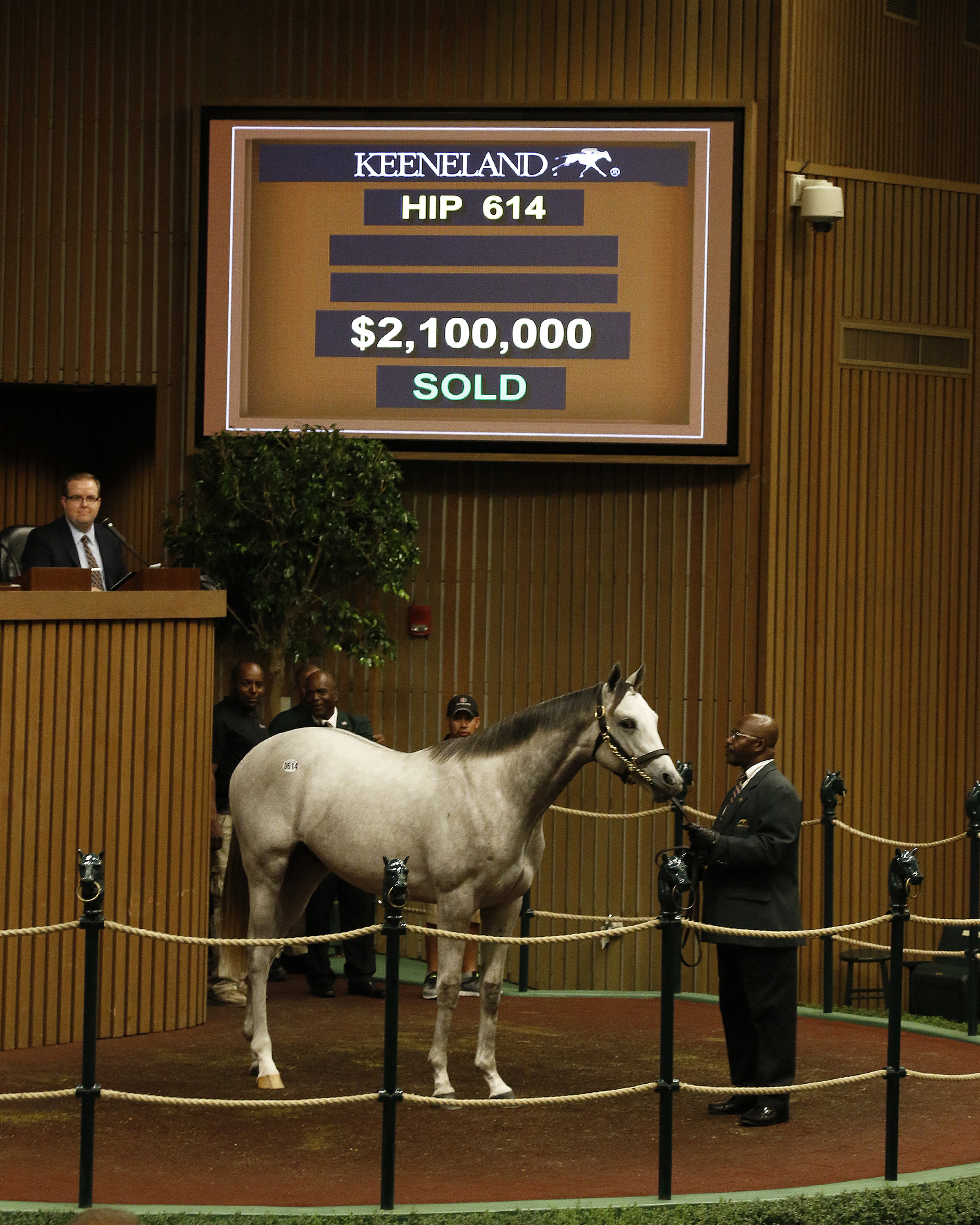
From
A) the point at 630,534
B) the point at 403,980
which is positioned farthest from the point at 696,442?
the point at 403,980

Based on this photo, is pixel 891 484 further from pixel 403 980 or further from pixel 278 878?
pixel 278 878

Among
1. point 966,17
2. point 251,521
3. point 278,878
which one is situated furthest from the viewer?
point 966,17

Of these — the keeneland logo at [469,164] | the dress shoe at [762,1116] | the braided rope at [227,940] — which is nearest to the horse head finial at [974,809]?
the dress shoe at [762,1116]

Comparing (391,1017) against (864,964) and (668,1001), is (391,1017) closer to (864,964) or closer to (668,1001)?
(668,1001)

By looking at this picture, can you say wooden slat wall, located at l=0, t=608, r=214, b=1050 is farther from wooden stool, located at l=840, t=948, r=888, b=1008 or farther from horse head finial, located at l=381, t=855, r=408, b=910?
wooden stool, located at l=840, t=948, r=888, b=1008

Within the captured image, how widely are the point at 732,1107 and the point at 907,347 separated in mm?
6047

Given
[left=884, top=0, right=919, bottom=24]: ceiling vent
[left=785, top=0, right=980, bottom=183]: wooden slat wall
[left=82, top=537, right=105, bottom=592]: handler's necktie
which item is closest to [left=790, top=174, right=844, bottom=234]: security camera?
[left=785, top=0, right=980, bottom=183]: wooden slat wall

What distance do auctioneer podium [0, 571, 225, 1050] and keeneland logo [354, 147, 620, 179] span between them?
3.42m

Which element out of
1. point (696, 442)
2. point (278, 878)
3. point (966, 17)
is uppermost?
point (966, 17)

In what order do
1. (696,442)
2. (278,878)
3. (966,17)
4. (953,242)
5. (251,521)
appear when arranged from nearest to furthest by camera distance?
(278,878), (251,521), (696,442), (953,242), (966,17)

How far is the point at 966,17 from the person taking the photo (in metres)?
12.4

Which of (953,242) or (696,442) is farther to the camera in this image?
(953,242)

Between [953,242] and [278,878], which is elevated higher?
[953,242]

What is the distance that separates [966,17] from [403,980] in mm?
8114
